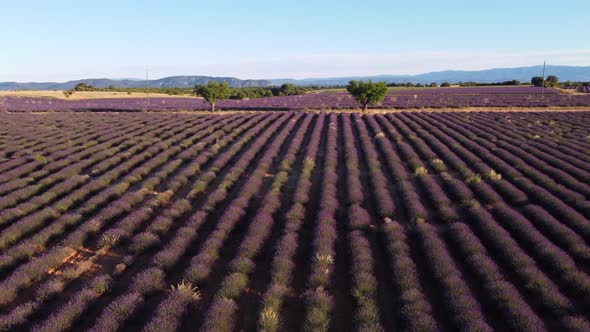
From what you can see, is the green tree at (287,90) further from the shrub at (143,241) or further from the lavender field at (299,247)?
the shrub at (143,241)

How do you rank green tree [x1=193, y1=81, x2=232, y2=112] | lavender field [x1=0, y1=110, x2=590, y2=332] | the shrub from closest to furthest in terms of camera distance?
lavender field [x1=0, y1=110, x2=590, y2=332] < the shrub < green tree [x1=193, y1=81, x2=232, y2=112]

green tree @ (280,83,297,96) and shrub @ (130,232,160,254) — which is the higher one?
green tree @ (280,83,297,96)

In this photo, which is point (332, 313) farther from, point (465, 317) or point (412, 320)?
point (465, 317)

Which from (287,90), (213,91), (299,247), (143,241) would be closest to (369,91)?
(213,91)

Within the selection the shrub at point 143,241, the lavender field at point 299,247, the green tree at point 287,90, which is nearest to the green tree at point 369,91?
the lavender field at point 299,247

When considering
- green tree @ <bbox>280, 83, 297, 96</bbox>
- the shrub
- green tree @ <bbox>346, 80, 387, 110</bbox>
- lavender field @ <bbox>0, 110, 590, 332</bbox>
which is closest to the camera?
lavender field @ <bbox>0, 110, 590, 332</bbox>

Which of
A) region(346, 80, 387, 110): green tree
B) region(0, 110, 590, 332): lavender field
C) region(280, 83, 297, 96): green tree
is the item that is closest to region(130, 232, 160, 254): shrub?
region(0, 110, 590, 332): lavender field

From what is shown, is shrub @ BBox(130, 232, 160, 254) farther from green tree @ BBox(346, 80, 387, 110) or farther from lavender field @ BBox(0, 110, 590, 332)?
green tree @ BBox(346, 80, 387, 110)

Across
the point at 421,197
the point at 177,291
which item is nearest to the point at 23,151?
the point at 177,291
